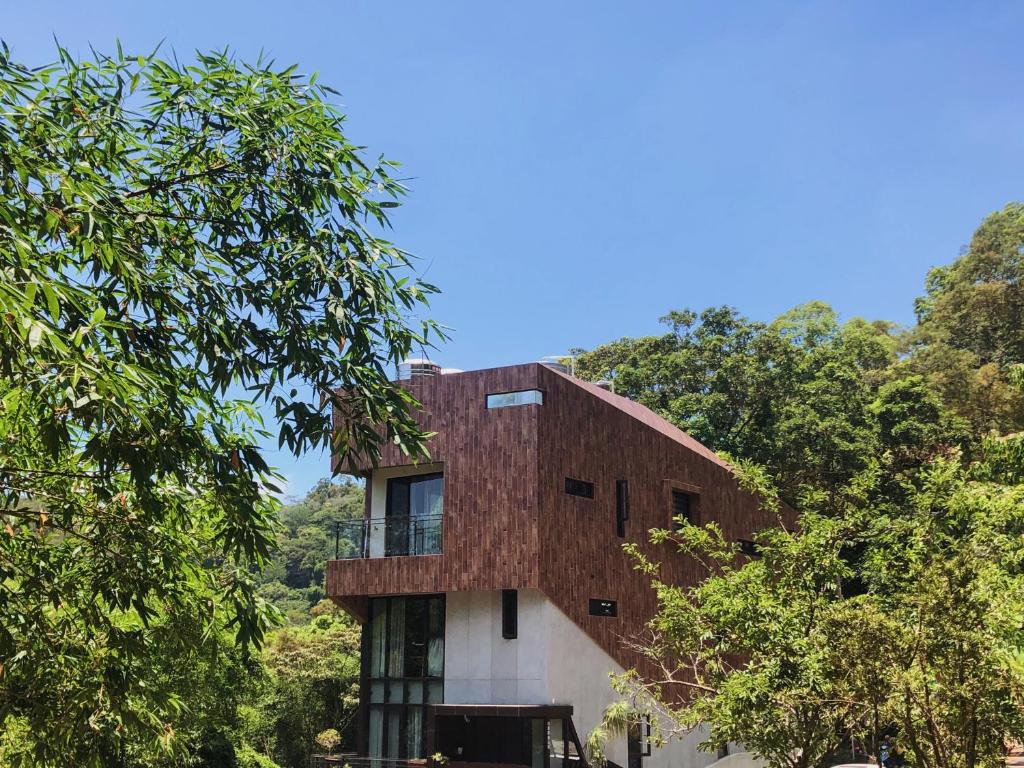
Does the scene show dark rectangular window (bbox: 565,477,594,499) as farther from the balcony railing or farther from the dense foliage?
the dense foliage

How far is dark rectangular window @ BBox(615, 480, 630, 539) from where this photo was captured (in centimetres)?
1655

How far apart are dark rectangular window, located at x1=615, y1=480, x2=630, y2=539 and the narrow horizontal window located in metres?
2.34

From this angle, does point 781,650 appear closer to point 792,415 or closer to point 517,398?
point 517,398

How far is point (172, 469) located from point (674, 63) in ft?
28.9

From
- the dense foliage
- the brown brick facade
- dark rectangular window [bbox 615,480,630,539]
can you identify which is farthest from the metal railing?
dark rectangular window [bbox 615,480,630,539]

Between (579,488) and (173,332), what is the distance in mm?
10803

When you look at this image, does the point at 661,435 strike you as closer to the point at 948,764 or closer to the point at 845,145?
the point at 845,145

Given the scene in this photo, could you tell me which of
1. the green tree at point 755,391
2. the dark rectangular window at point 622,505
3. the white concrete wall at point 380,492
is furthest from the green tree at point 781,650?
the green tree at point 755,391

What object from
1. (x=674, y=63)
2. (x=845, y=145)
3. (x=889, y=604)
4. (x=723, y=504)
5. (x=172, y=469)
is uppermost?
(x=845, y=145)

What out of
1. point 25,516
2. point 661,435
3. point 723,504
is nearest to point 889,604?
point 25,516

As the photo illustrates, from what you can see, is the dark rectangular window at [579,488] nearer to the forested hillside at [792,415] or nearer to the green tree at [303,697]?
the forested hillside at [792,415]

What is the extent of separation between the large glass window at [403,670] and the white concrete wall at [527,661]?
313mm

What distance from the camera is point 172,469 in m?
4.86

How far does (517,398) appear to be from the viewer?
15.5m
